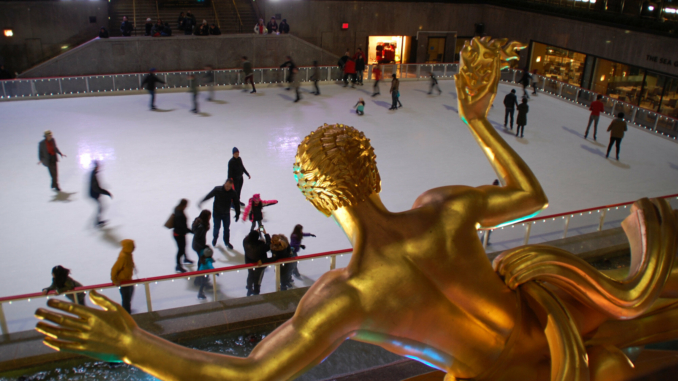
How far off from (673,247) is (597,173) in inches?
396

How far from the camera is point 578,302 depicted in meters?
3.10

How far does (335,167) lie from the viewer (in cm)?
253

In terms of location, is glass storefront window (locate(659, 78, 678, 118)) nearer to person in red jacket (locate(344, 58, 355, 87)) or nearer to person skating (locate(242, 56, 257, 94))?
person in red jacket (locate(344, 58, 355, 87))

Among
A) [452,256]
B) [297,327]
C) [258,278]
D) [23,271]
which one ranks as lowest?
[23,271]

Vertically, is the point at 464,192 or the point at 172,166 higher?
the point at 464,192

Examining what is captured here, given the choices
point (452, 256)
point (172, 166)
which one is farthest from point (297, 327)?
point (172, 166)

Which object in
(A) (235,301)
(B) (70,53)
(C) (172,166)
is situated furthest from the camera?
(B) (70,53)

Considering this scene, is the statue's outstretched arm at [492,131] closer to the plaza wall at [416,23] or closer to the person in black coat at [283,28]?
the plaza wall at [416,23]

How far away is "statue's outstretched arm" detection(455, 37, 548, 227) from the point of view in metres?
2.98

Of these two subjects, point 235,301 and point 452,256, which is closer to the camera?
point 452,256

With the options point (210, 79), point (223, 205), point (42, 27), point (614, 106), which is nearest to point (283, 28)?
point (210, 79)

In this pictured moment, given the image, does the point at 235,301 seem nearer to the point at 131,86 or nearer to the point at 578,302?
the point at 578,302

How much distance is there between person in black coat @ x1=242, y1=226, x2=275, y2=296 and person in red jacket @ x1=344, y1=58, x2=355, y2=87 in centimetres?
1324

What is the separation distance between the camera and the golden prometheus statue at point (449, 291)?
7.55ft
